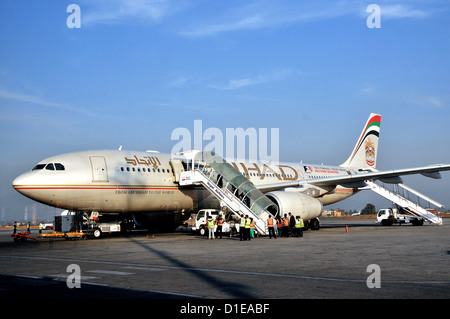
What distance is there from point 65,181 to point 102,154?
2.73 meters

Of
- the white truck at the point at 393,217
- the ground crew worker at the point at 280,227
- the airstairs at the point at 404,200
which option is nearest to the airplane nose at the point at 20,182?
the ground crew worker at the point at 280,227

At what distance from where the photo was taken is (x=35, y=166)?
2267 cm

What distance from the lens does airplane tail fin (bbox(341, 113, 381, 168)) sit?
41.6 metres

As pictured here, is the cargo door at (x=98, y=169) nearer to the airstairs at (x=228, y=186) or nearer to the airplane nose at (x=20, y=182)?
the airplane nose at (x=20, y=182)

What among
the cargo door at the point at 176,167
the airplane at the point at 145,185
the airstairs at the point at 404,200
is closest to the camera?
the airplane at the point at 145,185

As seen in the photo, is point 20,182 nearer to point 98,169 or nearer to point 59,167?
point 59,167

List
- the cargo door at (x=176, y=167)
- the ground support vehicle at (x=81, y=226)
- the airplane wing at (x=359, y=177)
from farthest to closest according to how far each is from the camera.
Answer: the airplane wing at (x=359, y=177) < the cargo door at (x=176, y=167) < the ground support vehicle at (x=81, y=226)

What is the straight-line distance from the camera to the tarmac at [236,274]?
8.12 meters

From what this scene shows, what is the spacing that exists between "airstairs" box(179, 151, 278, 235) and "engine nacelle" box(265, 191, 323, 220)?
464mm

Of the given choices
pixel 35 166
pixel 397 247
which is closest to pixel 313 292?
pixel 397 247

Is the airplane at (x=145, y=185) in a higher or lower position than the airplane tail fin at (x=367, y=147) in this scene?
lower

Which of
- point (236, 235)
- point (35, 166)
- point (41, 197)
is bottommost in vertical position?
point (236, 235)

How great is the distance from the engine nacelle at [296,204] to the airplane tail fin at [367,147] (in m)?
15.6
